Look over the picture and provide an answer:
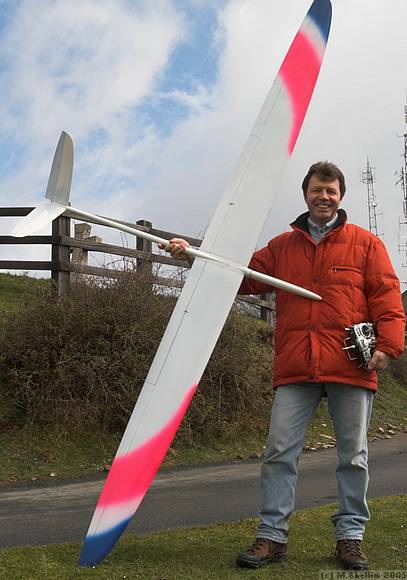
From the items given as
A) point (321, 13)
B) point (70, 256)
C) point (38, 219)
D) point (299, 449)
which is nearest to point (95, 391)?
point (70, 256)

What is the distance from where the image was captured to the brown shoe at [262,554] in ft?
10.9

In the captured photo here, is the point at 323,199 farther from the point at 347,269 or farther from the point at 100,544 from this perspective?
the point at 100,544

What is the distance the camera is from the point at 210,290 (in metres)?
3.78

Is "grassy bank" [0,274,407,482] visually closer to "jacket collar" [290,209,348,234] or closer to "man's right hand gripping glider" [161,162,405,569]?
"man's right hand gripping glider" [161,162,405,569]

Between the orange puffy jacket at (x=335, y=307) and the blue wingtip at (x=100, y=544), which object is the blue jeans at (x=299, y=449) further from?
the blue wingtip at (x=100, y=544)

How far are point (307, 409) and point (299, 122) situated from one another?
190cm

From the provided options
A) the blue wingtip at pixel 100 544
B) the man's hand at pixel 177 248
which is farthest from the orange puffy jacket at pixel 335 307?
the blue wingtip at pixel 100 544

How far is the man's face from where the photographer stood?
3717 millimetres

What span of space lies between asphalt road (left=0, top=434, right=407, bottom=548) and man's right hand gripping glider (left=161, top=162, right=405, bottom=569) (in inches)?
53.4

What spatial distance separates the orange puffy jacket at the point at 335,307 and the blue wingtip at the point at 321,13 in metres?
1.45

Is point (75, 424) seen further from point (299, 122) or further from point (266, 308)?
point (266, 308)

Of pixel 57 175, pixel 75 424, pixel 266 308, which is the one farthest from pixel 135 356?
pixel 266 308

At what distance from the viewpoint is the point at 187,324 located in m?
3.66

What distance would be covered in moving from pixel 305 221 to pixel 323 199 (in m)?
0.20
